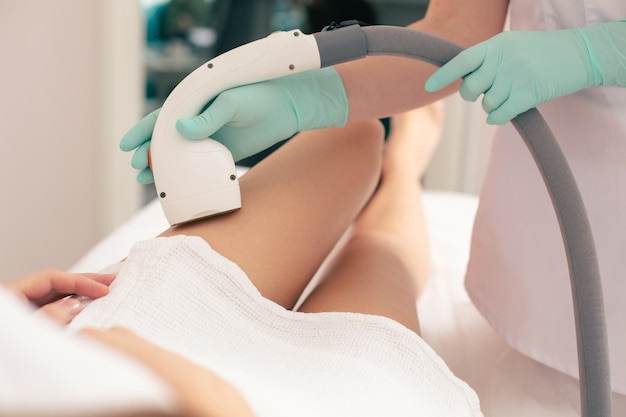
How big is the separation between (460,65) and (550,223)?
0.35 m

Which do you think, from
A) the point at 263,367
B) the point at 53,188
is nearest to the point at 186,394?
the point at 263,367

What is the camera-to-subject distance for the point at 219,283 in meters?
0.86

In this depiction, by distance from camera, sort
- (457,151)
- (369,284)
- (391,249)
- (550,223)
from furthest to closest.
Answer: (457,151)
(391,249)
(550,223)
(369,284)

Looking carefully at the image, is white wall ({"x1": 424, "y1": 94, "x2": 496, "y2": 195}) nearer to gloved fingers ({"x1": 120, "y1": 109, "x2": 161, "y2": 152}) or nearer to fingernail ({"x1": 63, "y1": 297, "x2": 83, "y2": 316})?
gloved fingers ({"x1": 120, "y1": 109, "x2": 161, "y2": 152})

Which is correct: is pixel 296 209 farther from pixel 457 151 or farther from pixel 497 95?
pixel 457 151

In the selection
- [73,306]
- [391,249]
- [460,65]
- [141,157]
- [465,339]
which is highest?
[460,65]

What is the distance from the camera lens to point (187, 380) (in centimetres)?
51

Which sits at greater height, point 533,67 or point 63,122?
point 533,67

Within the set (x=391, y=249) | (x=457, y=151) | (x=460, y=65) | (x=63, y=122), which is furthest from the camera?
(x=457, y=151)

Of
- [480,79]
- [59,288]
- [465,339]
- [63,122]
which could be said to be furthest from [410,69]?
[63,122]

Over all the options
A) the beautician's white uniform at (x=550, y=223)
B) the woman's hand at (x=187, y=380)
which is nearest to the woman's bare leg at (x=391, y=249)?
the beautician's white uniform at (x=550, y=223)

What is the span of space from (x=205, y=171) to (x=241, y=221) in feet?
0.28

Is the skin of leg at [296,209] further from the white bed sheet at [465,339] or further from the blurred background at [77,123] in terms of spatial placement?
the blurred background at [77,123]

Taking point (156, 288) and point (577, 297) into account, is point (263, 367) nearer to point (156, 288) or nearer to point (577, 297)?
point (156, 288)
